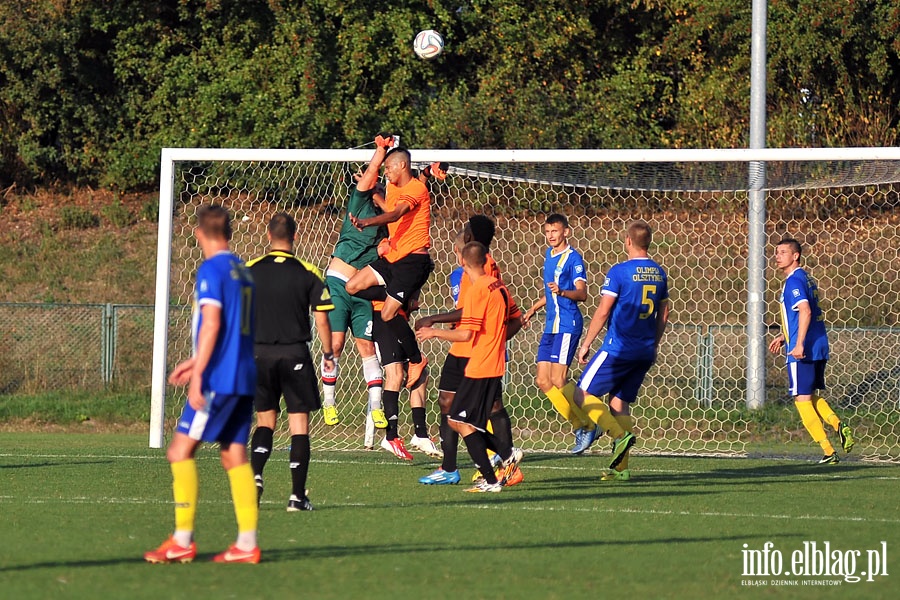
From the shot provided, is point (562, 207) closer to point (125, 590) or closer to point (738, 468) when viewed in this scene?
point (738, 468)

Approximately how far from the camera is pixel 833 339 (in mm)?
16250

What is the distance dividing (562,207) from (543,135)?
299 inches

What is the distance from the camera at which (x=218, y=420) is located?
599 centimetres

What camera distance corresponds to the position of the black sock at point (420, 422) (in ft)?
37.9

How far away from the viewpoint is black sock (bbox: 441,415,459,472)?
9.41 metres

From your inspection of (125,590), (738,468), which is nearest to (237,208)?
(738,468)

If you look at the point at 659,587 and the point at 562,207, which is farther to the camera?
the point at 562,207

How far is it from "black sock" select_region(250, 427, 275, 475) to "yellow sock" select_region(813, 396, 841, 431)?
6.07 meters

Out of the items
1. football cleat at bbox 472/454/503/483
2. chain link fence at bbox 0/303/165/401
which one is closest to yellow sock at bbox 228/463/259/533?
football cleat at bbox 472/454/503/483

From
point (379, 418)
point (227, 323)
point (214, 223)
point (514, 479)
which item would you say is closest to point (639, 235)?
point (514, 479)

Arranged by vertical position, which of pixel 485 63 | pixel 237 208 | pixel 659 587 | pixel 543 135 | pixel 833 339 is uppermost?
pixel 485 63

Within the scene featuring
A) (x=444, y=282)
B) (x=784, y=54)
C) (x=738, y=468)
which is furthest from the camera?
(x=784, y=54)

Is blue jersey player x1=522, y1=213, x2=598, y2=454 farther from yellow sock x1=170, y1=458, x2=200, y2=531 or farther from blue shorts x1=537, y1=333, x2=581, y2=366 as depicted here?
yellow sock x1=170, y1=458, x2=200, y2=531

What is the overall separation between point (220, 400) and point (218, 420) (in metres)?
0.11
